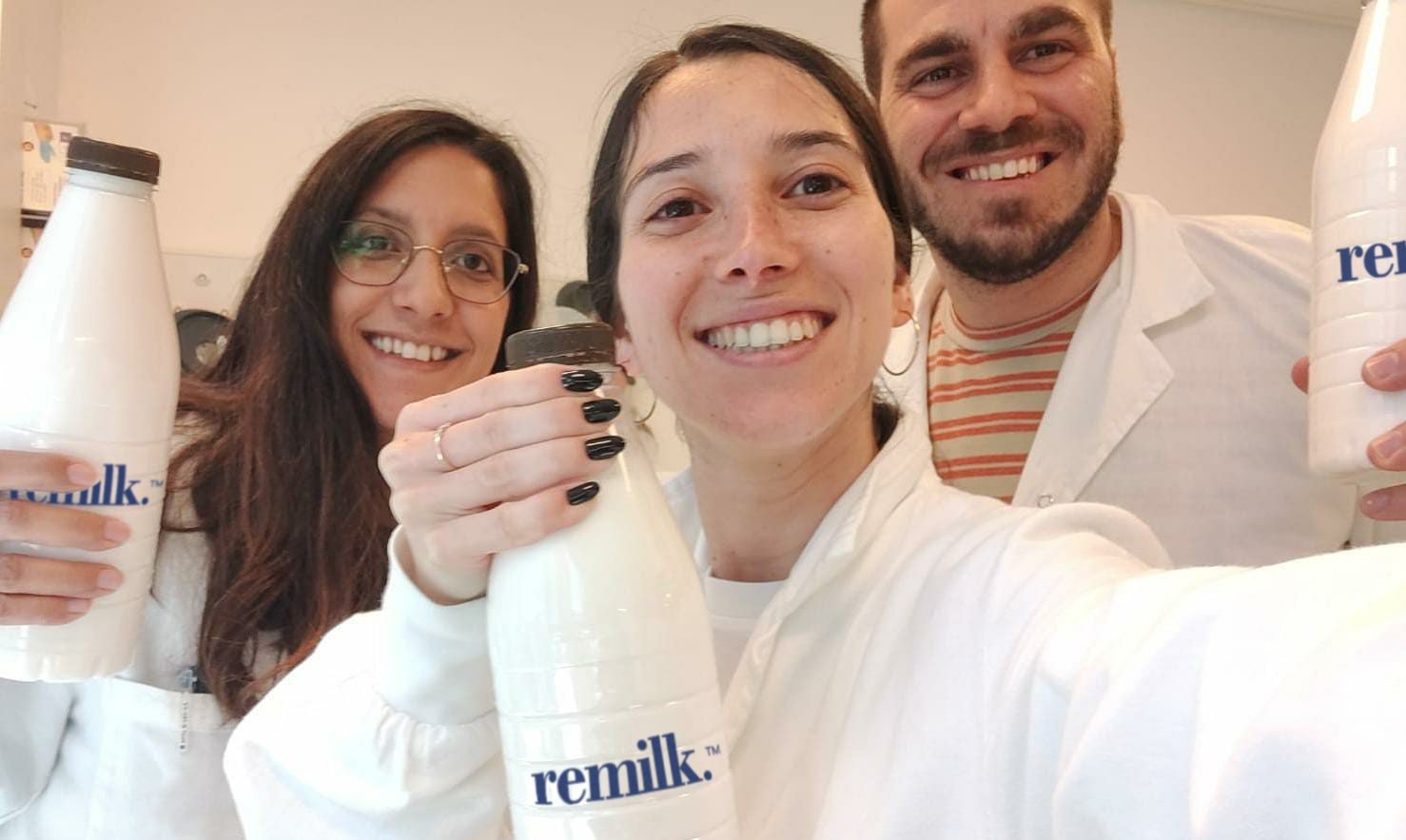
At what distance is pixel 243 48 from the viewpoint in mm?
2555

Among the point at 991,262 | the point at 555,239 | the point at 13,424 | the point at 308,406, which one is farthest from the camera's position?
the point at 555,239

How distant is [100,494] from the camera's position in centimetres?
75

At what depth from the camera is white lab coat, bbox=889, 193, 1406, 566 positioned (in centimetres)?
127

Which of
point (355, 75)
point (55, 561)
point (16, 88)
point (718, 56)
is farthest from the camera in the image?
point (355, 75)

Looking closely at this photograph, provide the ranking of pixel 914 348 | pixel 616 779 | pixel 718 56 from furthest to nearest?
pixel 914 348, pixel 718 56, pixel 616 779

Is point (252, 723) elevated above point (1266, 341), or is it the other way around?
point (1266, 341)

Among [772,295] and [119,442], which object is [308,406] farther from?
[772,295]

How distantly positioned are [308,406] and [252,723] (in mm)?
539

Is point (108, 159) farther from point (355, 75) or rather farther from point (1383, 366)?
point (355, 75)

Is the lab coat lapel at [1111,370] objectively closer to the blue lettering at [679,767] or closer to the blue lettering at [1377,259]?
the blue lettering at [1377,259]

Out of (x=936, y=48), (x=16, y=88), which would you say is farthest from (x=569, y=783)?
(x=16, y=88)

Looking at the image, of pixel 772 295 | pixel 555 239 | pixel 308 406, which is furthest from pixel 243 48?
pixel 772 295

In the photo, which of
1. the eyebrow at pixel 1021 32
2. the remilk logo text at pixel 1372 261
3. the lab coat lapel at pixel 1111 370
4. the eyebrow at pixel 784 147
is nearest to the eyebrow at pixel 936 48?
the eyebrow at pixel 1021 32

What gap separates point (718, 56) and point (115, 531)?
0.64 metres
